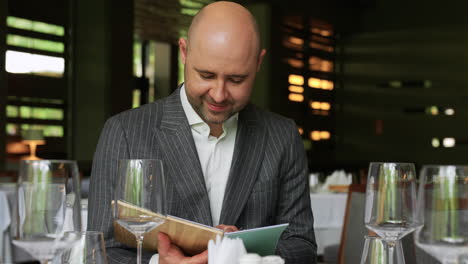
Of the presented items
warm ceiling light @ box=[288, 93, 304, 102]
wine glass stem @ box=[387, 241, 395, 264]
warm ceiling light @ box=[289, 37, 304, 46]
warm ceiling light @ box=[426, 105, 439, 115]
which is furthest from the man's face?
warm ceiling light @ box=[426, 105, 439, 115]

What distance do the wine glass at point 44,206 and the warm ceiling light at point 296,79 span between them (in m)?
10.4

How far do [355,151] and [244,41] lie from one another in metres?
12.0

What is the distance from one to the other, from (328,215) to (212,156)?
3.08 meters

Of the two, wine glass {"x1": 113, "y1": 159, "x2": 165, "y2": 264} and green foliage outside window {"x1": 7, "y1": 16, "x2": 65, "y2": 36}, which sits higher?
green foliage outside window {"x1": 7, "y1": 16, "x2": 65, "y2": 36}

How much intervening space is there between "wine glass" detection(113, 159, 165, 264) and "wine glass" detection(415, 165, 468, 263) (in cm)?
39

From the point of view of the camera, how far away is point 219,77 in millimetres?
1466

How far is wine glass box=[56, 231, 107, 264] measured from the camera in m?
1.11

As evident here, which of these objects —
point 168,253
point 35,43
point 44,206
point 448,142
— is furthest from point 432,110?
point 44,206

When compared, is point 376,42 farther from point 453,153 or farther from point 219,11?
point 219,11

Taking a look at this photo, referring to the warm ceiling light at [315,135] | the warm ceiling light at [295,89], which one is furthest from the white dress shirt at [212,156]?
the warm ceiling light at [315,135]

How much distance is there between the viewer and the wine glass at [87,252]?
1.11 m

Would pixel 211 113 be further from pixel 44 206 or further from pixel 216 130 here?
pixel 44 206

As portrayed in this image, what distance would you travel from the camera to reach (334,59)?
521 inches

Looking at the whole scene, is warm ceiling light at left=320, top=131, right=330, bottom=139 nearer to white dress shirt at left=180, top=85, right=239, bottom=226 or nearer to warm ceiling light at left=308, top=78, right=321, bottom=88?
warm ceiling light at left=308, top=78, right=321, bottom=88
